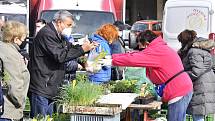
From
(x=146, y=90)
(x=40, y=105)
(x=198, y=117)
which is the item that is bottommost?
(x=198, y=117)

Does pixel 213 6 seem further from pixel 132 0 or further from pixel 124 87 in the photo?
pixel 132 0

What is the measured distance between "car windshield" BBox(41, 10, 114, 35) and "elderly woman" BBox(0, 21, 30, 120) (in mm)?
7858

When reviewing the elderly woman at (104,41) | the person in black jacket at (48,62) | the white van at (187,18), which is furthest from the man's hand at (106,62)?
the white van at (187,18)

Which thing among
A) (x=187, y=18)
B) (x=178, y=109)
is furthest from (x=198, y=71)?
(x=187, y=18)

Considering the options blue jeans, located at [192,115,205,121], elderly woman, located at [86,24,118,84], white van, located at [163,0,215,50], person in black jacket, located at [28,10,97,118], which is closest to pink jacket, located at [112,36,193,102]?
person in black jacket, located at [28,10,97,118]

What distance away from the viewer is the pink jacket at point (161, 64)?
629 centimetres

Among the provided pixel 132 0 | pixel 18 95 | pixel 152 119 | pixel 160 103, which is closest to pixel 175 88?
pixel 160 103

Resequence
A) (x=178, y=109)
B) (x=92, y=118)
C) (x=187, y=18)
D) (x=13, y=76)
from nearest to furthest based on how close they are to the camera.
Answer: (x=13, y=76), (x=92, y=118), (x=178, y=109), (x=187, y=18)

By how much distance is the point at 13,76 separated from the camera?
5332mm

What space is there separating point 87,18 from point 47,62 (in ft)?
24.3

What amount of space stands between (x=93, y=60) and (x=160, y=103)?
42.4 inches

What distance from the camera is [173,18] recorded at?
16.4 meters

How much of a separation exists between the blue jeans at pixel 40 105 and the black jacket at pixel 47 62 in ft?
0.20

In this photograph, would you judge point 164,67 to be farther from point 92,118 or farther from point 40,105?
point 40,105
